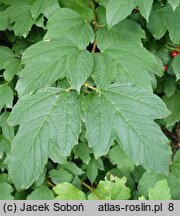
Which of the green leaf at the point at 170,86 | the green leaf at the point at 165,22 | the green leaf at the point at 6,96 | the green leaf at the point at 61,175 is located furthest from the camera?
the green leaf at the point at 170,86

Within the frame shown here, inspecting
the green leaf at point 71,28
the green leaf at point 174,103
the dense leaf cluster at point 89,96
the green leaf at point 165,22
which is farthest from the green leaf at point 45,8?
the green leaf at point 174,103

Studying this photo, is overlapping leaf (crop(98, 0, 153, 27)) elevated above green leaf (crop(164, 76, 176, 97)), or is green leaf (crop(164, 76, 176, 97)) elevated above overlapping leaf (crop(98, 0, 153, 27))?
overlapping leaf (crop(98, 0, 153, 27))

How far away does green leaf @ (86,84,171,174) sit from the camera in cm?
112

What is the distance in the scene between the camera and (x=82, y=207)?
1.44 metres

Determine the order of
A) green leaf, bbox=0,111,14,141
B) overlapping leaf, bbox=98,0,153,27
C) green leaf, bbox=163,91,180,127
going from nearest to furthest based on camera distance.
A: overlapping leaf, bbox=98,0,153,27 < green leaf, bbox=0,111,14,141 < green leaf, bbox=163,91,180,127

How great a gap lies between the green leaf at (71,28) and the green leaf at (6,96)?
546 mm

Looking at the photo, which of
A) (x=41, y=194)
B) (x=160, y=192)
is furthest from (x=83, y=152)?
(x=160, y=192)

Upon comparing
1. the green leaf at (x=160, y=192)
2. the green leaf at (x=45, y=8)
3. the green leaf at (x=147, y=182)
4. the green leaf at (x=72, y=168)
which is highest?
the green leaf at (x=45, y=8)

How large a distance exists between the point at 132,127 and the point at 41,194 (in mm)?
1107

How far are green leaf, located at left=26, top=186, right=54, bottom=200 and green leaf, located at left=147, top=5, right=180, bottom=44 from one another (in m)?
1.09

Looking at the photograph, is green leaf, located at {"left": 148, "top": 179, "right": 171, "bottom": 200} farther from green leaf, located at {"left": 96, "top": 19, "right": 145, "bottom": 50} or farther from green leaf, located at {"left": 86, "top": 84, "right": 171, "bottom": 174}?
green leaf, located at {"left": 96, "top": 19, "right": 145, "bottom": 50}

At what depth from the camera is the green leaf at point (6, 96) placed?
1819 mm

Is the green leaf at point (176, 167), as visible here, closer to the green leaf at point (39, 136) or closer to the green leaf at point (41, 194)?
the green leaf at point (41, 194)

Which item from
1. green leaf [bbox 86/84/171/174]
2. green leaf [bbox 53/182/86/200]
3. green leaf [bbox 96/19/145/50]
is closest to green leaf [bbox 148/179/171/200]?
green leaf [bbox 86/84/171/174]
